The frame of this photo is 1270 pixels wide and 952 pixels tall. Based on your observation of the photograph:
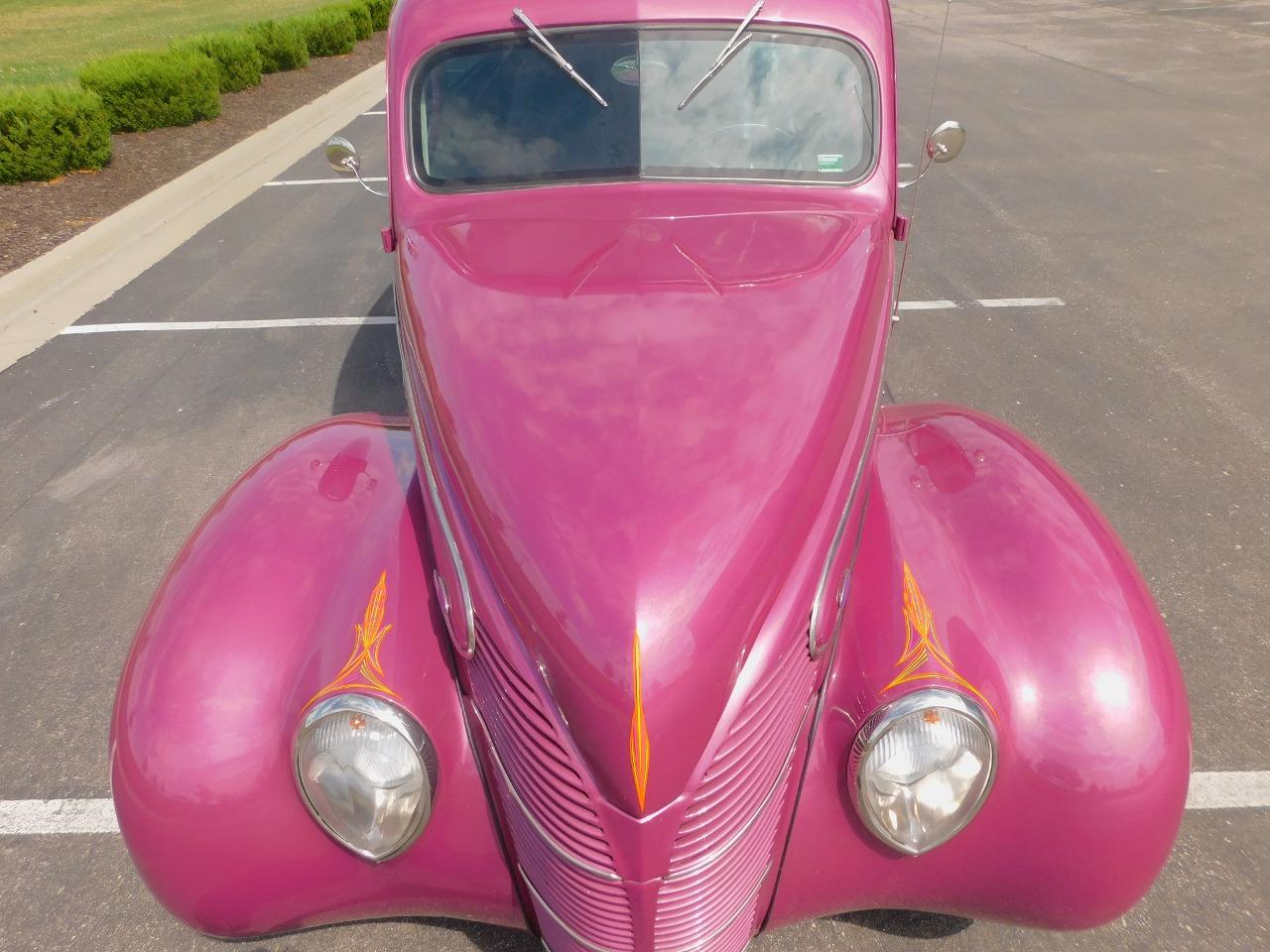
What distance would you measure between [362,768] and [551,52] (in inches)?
83.5

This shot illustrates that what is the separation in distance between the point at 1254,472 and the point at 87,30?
23981 mm

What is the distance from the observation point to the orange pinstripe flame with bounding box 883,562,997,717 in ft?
6.47

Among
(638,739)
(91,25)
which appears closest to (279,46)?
(91,25)

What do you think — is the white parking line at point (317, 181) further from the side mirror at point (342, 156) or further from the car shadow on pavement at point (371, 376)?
the side mirror at point (342, 156)

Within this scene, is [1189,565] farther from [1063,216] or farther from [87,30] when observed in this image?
[87,30]

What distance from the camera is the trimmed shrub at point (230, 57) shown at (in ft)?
42.0

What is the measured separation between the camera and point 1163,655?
2.09 m

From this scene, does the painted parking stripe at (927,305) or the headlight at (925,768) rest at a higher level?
the headlight at (925,768)

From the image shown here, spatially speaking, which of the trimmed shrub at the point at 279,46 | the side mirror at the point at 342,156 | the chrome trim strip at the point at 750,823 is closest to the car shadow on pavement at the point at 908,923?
the chrome trim strip at the point at 750,823

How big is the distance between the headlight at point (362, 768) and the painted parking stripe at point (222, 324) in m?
4.68

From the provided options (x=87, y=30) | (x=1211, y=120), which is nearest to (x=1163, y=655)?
(x=1211, y=120)

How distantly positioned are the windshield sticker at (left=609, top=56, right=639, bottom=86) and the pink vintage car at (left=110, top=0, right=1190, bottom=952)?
1.65ft

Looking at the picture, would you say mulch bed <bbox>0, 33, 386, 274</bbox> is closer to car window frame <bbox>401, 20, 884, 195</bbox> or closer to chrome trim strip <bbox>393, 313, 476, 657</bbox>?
car window frame <bbox>401, 20, 884, 195</bbox>

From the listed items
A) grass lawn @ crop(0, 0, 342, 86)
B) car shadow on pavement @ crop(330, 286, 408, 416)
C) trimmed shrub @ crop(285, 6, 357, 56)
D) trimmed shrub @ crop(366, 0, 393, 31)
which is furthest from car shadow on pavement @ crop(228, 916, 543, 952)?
trimmed shrub @ crop(366, 0, 393, 31)
